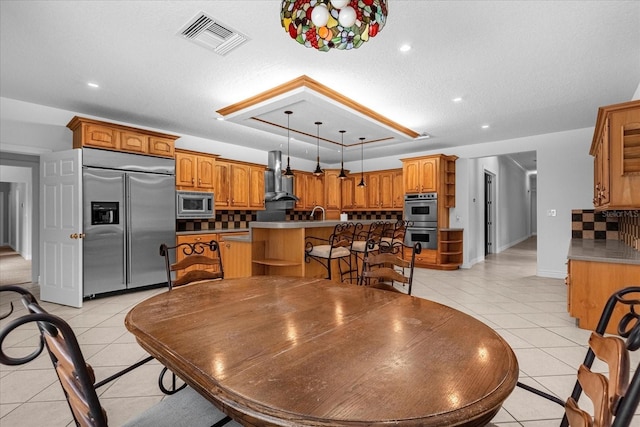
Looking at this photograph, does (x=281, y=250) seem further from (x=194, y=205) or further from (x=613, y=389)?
(x=613, y=389)

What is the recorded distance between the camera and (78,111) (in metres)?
4.49

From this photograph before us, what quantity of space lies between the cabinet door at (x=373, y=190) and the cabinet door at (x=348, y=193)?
48 centimetres

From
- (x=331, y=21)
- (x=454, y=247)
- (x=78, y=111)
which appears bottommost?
(x=454, y=247)

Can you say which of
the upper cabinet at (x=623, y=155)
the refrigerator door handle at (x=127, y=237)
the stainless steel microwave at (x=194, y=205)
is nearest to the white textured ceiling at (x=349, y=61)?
the upper cabinet at (x=623, y=155)

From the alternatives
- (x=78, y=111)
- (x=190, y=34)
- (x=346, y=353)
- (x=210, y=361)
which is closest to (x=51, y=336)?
(x=210, y=361)

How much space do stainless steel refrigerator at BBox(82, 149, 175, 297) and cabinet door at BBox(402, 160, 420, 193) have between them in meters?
4.65

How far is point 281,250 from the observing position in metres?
3.95

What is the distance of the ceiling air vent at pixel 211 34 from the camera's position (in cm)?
244

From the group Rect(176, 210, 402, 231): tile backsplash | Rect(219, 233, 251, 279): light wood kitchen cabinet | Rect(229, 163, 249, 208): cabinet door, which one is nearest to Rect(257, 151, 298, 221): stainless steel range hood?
Rect(176, 210, 402, 231): tile backsplash

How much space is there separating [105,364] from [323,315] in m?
2.10

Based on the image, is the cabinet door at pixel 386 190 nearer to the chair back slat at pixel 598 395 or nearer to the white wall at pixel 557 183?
the white wall at pixel 557 183

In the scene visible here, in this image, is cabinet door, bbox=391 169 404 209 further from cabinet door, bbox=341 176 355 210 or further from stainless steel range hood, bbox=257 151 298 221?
stainless steel range hood, bbox=257 151 298 221

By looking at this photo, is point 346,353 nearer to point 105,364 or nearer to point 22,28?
point 105,364

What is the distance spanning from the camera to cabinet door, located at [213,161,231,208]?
6004mm
